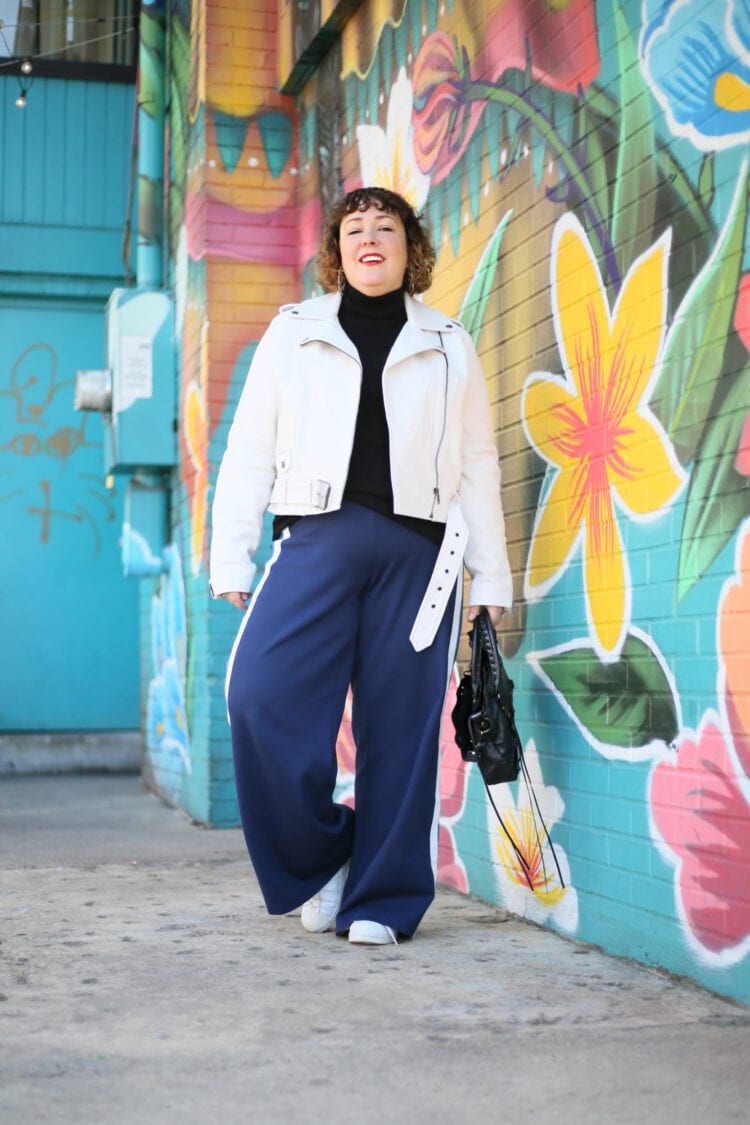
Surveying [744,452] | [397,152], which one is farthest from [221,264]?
[744,452]

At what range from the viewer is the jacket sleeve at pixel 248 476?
391cm

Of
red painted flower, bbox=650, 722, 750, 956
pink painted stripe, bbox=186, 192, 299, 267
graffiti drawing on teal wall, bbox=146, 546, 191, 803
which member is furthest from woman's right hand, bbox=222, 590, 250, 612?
graffiti drawing on teal wall, bbox=146, 546, 191, 803

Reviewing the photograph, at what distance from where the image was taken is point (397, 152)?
17.6 feet

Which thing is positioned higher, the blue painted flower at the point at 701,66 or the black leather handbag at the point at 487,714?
the blue painted flower at the point at 701,66

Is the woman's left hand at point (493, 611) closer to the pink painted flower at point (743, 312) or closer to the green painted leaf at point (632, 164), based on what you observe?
the green painted leaf at point (632, 164)

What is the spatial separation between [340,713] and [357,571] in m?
0.40

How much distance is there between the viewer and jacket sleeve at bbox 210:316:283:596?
3.91m

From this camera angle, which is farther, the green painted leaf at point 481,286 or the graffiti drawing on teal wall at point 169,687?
the graffiti drawing on teal wall at point 169,687

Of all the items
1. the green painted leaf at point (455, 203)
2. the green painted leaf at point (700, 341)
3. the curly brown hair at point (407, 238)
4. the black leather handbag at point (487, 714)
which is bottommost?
the black leather handbag at point (487, 714)

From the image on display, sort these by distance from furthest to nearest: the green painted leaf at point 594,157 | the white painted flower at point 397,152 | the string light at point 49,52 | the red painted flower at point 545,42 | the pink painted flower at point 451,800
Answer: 1. the string light at point 49,52
2. the white painted flower at point 397,152
3. the pink painted flower at point 451,800
4. the red painted flower at point 545,42
5. the green painted leaf at point 594,157

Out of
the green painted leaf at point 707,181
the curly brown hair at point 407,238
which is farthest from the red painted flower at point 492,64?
the green painted leaf at point 707,181

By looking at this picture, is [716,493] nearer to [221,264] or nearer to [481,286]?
[481,286]

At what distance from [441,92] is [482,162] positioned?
0.51 m

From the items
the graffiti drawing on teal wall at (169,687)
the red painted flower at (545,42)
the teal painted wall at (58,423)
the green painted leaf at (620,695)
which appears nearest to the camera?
the green painted leaf at (620,695)
